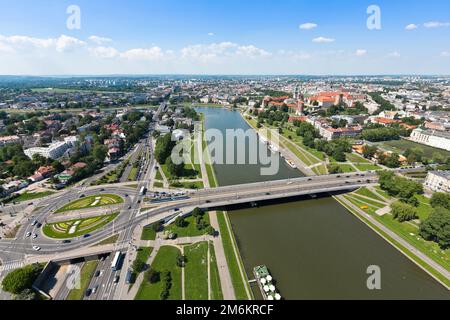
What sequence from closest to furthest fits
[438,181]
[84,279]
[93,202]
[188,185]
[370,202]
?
[84,279] → [93,202] → [370,202] → [438,181] → [188,185]

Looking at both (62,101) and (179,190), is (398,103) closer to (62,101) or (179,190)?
(179,190)

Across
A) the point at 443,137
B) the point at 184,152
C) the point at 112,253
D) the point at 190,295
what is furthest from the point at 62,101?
the point at 443,137

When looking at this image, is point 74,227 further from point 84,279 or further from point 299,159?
point 299,159

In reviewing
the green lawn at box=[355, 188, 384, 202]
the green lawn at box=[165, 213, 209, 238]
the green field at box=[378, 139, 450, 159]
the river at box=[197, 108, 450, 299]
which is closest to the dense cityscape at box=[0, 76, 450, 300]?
the green lawn at box=[165, 213, 209, 238]

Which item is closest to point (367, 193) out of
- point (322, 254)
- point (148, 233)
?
point (322, 254)

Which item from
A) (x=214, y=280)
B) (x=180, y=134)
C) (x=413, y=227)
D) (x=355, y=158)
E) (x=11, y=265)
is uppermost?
(x=180, y=134)

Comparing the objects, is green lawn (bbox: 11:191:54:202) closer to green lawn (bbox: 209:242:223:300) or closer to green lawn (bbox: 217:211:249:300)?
green lawn (bbox: 217:211:249:300)
